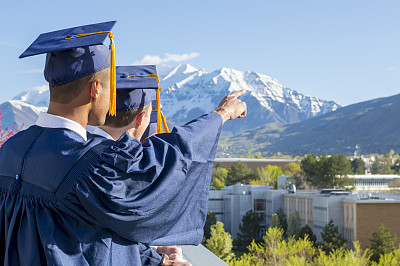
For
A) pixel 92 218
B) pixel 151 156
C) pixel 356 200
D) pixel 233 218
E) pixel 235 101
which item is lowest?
pixel 233 218

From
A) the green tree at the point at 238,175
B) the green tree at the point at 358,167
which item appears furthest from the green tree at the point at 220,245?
the green tree at the point at 358,167

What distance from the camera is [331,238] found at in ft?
102

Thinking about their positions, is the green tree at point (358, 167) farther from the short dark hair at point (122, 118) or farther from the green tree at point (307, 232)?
the short dark hair at point (122, 118)

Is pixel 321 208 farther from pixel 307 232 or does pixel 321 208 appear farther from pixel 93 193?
pixel 93 193

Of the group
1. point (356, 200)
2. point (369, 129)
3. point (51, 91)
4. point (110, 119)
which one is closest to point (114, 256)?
point (51, 91)

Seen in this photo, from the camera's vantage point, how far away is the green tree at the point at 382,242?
28812 mm

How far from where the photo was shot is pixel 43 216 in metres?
1.46

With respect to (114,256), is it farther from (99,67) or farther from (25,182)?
(99,67)

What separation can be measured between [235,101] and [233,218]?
40966 mm

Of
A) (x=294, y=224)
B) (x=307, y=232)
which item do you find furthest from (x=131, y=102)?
(x=294, y=224)

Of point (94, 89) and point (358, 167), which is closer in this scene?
point (94, 89)

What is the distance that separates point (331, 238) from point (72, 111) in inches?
1220

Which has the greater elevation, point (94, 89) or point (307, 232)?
point (94, 89)

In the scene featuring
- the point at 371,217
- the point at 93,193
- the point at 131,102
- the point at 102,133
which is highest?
the point at 131,102
